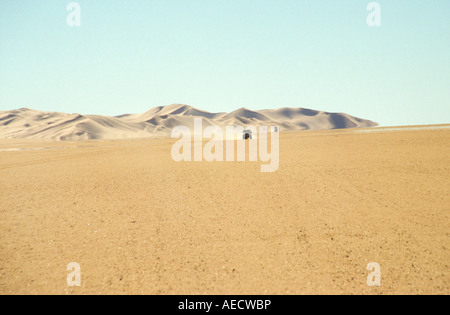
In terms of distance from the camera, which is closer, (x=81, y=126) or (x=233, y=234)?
(x=233, y=234)

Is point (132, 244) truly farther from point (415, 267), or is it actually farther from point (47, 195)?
point (47, 195)

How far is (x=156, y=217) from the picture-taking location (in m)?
8.21

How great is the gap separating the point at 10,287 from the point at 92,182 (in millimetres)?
8492

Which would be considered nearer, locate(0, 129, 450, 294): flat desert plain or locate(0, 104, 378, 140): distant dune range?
locate(0, 129, 450, 294): flat desert plain

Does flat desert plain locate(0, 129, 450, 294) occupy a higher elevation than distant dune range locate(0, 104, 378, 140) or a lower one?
lower

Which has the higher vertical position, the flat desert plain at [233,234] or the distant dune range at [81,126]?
the distant dune range at [81,126]

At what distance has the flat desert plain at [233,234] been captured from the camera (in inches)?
196

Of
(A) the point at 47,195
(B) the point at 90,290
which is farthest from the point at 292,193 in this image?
(A) the point at 47,195

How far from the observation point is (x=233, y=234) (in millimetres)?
6895

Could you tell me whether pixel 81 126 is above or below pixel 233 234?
above

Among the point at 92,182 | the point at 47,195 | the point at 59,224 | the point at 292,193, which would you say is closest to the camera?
the point at 59,224

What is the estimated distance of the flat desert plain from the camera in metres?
4.99

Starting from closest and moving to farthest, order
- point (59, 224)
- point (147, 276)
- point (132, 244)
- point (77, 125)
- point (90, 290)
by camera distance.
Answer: point (90, 290), point (147, 276), point (132, 244), point (59, 224), point (77, 125)

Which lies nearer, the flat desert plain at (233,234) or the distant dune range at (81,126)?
the flat desert plain at (233,234)
